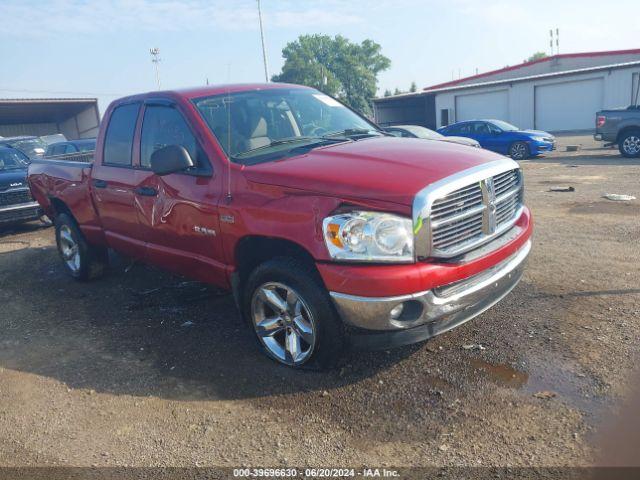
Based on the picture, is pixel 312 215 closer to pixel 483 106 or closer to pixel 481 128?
pixel 481 128

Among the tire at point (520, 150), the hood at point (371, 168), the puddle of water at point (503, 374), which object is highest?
the hood at point (371, 168)

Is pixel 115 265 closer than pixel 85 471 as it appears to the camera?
No

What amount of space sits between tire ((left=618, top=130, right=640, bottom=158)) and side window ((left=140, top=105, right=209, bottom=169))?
1472 centimetres

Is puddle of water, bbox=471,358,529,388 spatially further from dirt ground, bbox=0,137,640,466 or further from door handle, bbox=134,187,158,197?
door handle, bbox=134,187,158,197

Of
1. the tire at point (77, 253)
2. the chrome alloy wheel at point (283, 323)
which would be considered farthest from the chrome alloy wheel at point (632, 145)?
the chrome alloy wheel at point (283, 323)

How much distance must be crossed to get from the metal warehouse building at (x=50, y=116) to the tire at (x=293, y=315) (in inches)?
1308

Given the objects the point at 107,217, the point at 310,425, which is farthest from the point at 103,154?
the point at 310,425

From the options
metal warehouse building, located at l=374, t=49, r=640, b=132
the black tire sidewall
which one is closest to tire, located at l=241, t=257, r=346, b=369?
the black tire sidewall

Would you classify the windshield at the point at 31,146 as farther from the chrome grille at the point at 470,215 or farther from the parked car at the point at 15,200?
the chrome grille at the point at 470,215

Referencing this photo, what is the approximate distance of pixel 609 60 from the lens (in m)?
37.3

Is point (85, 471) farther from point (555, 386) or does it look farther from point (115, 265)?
point (115, 265)

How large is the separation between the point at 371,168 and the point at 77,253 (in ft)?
14.1

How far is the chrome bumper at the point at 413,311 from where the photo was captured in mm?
3232

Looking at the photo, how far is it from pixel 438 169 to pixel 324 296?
1.08m
